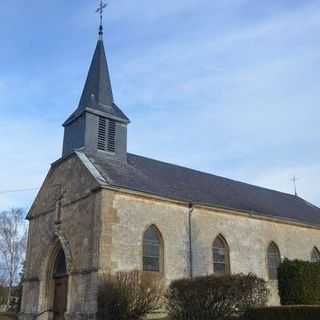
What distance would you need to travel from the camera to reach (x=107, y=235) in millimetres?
19719

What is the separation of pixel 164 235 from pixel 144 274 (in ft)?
10.4

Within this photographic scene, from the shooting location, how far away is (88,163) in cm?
2211

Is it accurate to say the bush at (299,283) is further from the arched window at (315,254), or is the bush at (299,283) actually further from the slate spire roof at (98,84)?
the slate spire roof at (98,84)

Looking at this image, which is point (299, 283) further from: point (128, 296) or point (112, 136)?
point (112, 136)

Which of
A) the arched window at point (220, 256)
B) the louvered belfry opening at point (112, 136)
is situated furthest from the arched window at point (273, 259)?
the louvered belfry opening at point (112, 136)

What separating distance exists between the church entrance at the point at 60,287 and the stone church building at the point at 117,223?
0.05m

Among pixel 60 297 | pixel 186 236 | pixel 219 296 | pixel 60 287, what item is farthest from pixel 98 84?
pixel 219 296

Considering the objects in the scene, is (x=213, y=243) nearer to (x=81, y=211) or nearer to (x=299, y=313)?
(x=81, y=211)

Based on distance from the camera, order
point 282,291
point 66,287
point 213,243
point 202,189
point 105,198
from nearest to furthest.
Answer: point 282,291, point 105,198, point 66,287, point 213,243, point 202,189

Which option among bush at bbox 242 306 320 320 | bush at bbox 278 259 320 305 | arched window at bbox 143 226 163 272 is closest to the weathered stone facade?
arched window at bbox 143 226 163 272

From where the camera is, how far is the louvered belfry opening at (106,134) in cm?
2400

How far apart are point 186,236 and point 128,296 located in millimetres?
6070

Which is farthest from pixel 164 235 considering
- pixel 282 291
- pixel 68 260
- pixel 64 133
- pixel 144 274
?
pixel 64 133

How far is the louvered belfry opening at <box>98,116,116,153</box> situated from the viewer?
2400cm
